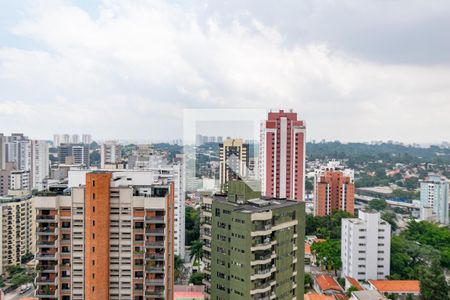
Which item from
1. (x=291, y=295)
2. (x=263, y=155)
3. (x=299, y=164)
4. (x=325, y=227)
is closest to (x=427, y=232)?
(x=325, y=227)

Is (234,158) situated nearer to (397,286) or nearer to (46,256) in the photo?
(46,256)

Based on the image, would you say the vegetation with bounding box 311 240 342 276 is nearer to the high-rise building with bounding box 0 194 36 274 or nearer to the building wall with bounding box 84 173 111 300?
the building wall with bounding box 84 173 111 300

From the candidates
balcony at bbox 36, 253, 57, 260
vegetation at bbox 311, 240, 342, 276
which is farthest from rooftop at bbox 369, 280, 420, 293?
balcony at bbox 36, 253, 57, 260

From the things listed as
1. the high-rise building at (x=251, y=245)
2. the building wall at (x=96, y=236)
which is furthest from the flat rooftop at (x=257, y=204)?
the building wall at (x=96, y=236)

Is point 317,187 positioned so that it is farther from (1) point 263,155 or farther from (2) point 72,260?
(2) point 72,260

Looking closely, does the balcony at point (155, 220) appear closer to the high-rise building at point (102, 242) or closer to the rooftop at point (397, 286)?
the high-rise building at point (102, 242)

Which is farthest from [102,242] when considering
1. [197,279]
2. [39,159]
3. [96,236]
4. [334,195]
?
[39,159]
